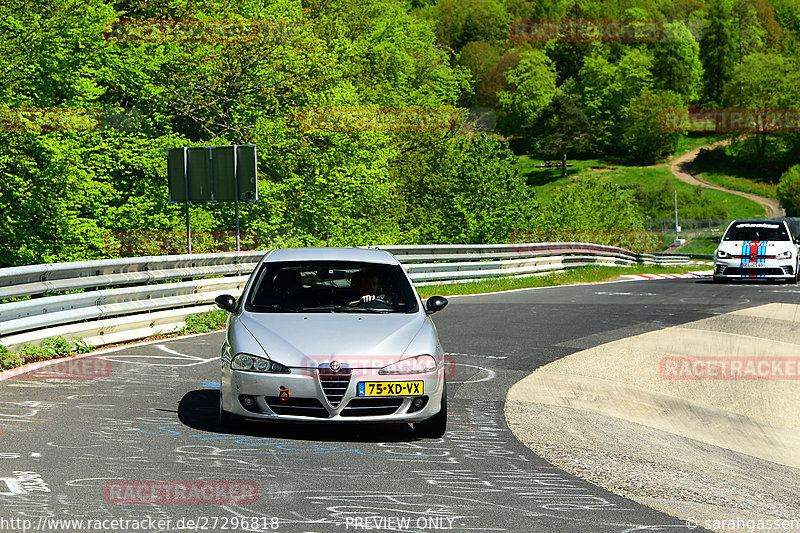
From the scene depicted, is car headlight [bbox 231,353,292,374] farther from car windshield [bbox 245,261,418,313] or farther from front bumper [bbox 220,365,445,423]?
car windshield [bbox 245,261,418,313]

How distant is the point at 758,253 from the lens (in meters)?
26.2

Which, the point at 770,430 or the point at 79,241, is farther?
the point at 79,241

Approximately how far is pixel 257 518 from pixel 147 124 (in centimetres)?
2949

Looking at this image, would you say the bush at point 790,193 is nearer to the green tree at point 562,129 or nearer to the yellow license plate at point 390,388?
the green tree at point 562,129

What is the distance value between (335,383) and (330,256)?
1.88 metres

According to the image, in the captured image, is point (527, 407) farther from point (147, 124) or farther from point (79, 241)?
point (147, 124)

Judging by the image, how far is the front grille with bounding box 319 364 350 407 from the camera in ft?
22.2

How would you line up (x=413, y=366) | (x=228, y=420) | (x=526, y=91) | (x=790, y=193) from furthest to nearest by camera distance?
(x=526, y=91) < (x=790, y=193) < (x=228, y=420) < (x=413, y=366)

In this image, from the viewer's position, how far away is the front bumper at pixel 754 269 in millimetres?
25906

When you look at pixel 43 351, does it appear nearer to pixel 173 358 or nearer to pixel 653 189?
pixel 173 358

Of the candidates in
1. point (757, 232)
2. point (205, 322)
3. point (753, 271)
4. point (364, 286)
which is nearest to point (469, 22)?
point (757, 232)

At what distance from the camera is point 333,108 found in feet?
142

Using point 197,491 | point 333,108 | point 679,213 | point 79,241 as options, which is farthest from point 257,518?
point 679,213

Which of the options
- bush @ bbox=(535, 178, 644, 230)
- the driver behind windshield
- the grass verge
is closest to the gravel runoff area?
the driver behind windshield
